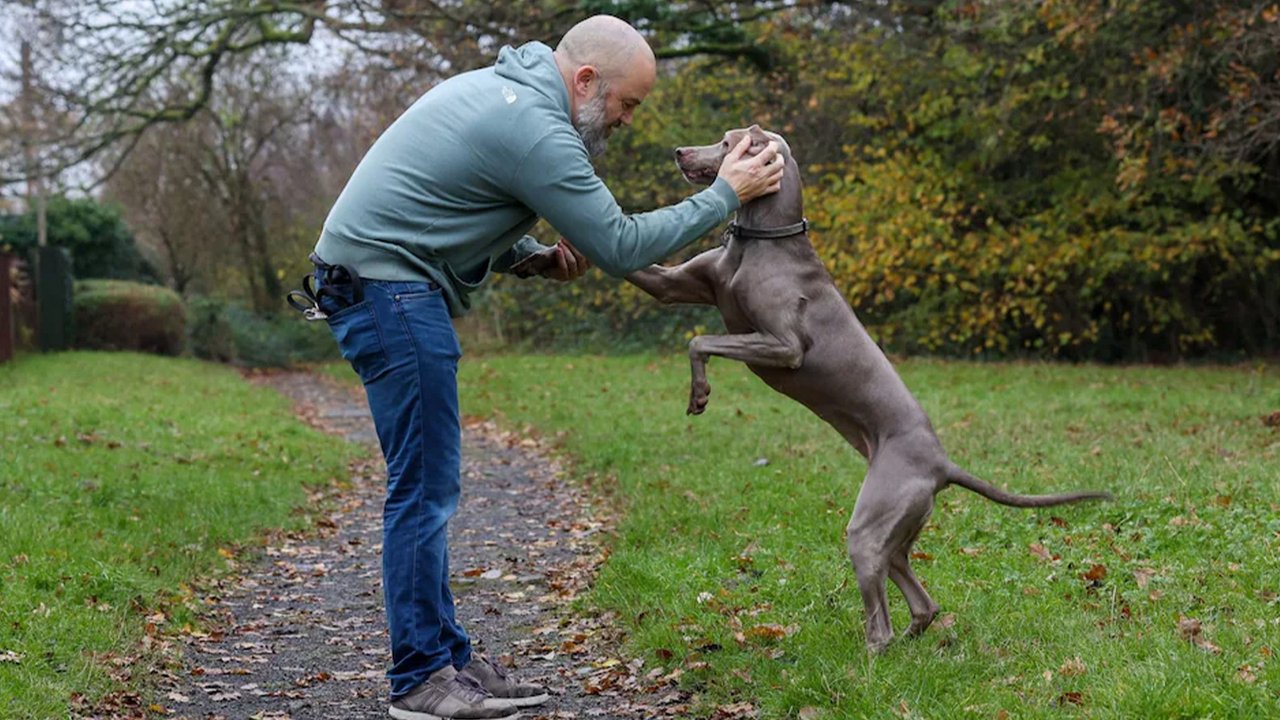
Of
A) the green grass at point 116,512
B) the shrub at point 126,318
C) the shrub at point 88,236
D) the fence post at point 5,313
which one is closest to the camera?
the green grass at point 116,512

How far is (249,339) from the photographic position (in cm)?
2773

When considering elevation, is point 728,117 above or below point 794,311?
above

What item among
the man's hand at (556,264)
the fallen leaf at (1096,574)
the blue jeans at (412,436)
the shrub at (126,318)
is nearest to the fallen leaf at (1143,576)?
the fallen leaf at (1096,574)

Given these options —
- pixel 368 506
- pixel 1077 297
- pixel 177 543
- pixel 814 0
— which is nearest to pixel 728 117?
pixel 814 0

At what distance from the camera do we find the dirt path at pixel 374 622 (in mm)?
5109

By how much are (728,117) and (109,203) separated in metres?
15.8

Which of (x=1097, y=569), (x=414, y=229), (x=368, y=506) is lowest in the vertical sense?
(x=368, y=506)

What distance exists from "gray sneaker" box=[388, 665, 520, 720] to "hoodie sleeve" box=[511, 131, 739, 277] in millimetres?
1578

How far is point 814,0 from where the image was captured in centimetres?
1920

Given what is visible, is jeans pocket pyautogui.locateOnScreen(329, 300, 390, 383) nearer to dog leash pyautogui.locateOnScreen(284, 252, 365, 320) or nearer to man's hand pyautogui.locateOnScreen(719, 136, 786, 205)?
dog leash pyautogui.locateOnScreen(284, 252, 365, 320)

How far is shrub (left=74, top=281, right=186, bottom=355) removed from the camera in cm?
2481

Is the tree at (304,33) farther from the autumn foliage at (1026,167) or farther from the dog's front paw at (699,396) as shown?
the dog's front paw at (699,396)

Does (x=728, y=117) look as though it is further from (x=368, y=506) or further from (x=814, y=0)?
(x=368, y=506)

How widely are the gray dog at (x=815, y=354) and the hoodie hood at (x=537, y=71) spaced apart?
65cm
